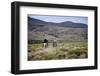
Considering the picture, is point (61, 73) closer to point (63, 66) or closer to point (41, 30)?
point (63, 66)

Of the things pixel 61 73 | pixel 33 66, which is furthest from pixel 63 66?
pixel 33 66

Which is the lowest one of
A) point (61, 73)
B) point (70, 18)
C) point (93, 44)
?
point (61, 73)

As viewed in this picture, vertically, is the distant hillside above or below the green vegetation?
above

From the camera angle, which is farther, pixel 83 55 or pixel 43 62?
pixel 83 55

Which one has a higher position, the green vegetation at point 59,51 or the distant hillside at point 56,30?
the distant hillside at point 56,30

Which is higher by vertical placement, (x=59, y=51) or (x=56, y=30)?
(x=56, y=30)
